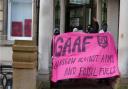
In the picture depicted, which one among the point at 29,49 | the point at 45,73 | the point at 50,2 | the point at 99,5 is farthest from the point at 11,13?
the point at 99,5

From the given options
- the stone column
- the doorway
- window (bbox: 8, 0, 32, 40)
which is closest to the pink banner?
the stone column

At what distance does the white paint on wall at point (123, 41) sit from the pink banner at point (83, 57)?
54.8 inches

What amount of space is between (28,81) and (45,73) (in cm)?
386

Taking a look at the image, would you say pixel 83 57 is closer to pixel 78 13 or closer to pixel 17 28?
pixel 17 28

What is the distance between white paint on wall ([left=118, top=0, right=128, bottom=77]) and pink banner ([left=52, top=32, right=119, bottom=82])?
1.39 meters

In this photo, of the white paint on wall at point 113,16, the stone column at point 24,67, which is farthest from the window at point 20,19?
the stone column at point 24,67

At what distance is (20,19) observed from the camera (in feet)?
57.8

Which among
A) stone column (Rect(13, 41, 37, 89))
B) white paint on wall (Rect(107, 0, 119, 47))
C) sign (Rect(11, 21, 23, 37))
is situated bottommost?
stone column (Rect(13, 41, 37, 89))

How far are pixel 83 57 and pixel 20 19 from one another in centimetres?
436

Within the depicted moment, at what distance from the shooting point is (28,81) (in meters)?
11.7

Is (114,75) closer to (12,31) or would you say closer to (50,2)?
(50,2)

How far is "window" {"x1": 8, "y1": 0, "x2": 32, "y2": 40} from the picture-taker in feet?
57.3

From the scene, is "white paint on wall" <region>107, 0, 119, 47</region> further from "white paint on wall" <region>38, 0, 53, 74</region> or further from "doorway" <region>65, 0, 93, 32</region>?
"white paint on wall" <region>38, 0, 53, 74</region>

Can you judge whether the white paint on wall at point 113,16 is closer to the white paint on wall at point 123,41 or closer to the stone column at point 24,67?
the white paint on wall at point 123,41
